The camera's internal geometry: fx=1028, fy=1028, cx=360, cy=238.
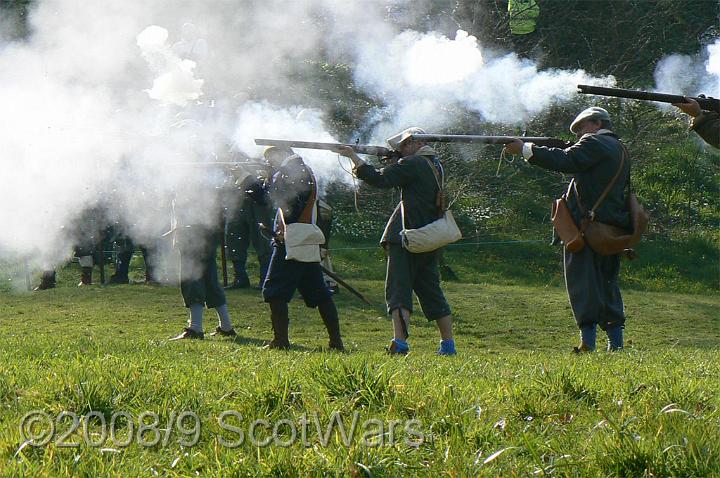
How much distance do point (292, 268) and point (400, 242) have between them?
1005 mm

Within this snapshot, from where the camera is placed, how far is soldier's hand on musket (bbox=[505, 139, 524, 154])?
8.44 m

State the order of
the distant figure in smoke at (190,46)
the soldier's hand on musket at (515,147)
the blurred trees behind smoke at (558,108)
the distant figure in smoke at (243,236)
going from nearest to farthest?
1. the soldier's hand on musket at (515,147)
2. the distant figure in smoke at (190,46)
3. the distant figure in smoke at (243,236)
4. the blurred trees behind smoke at (558,108)

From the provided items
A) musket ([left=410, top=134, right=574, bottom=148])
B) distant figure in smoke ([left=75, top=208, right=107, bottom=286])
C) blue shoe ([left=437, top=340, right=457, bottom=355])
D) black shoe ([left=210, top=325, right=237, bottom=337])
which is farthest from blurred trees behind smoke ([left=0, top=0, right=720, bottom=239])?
blue shoe ([left=437, top=340, right=457, bottom=355])

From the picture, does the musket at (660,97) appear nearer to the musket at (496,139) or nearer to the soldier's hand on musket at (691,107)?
the soldier's hand on musket at (691,107)

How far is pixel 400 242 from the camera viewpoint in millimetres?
8977

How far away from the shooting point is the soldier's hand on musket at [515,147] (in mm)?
8438

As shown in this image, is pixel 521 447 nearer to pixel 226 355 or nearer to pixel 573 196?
pixel 226 355

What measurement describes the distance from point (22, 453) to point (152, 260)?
Answer: 12903mm

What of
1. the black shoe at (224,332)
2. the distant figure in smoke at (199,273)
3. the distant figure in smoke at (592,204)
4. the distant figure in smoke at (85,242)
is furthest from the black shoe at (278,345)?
the distant figure in smoke at (85,242)

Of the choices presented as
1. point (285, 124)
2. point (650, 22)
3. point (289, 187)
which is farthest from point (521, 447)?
point (650, 22)

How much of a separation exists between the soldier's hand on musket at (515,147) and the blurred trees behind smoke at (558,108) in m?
8.50

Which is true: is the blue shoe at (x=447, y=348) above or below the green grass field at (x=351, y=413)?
below

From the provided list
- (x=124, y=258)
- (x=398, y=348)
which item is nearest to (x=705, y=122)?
(x=398, y=348)

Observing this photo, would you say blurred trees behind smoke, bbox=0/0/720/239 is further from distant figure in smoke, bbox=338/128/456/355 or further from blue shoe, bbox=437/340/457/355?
blue shoe, bbox=437/340/457/355
